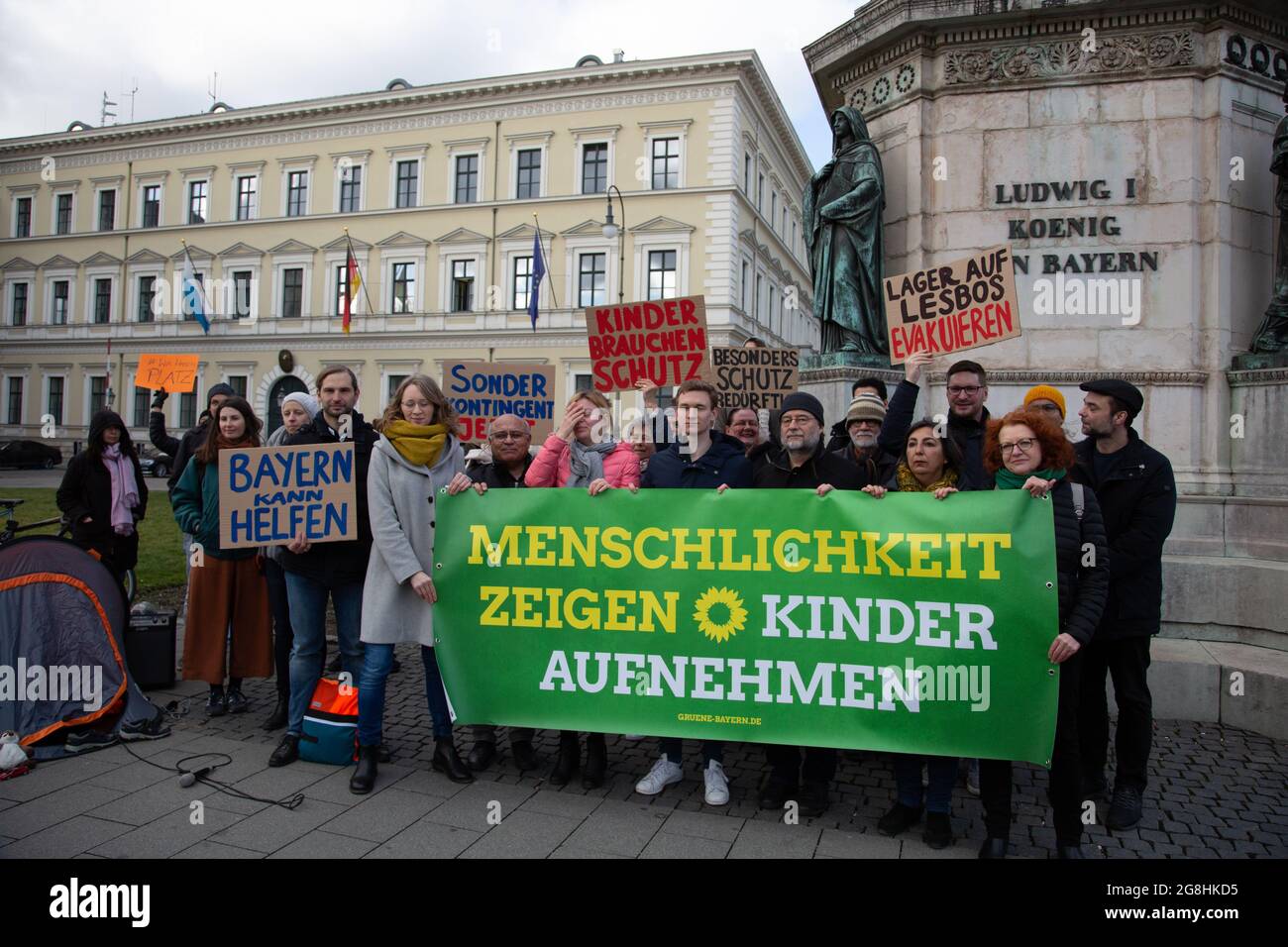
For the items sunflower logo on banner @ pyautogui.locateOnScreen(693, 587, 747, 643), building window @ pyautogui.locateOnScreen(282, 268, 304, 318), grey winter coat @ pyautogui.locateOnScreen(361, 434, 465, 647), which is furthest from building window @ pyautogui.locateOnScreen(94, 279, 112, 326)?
sunflower logo on banner @ pyautogui.locateOnScreen(693, 587, 747, 643)

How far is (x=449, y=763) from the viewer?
4812mm

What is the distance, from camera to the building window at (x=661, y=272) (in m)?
39.3

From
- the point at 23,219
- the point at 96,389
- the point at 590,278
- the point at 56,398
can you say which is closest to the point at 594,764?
the point at 590,278

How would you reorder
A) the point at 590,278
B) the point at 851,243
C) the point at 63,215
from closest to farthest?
1. the point at 851,243
2. the point at 590,278
3. the point at 63,215

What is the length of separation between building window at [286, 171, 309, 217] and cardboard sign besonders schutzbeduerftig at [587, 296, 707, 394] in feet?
141

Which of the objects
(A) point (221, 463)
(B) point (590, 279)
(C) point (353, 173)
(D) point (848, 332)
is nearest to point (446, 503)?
(A) point (221, 463)

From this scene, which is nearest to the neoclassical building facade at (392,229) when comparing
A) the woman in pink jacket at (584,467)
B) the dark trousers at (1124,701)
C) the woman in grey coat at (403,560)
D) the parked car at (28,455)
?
the parked car at (28,455)

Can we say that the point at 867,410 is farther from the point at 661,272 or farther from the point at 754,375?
the point at 661,272

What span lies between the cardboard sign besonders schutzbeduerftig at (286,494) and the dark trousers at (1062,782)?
3.61m

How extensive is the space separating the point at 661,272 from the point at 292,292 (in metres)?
19.6

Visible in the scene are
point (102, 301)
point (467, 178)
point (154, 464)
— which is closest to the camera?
point (154, 464)

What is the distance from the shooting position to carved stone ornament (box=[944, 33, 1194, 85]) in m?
7.03

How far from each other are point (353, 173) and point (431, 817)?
1776 inches

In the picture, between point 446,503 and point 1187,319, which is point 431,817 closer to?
point 446,503
